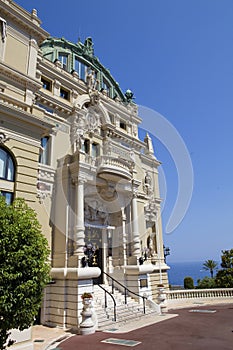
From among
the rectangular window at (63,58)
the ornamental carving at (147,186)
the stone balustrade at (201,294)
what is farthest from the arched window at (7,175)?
the stone balustrade at (201,294)

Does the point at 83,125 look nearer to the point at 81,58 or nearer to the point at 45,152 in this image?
the point at 45,152

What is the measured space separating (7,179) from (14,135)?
2.03 metres

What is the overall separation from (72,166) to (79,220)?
3420 mm

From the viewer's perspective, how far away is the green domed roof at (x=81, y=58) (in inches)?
945

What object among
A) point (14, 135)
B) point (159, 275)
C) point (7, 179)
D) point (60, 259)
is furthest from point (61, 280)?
point (159, 275)

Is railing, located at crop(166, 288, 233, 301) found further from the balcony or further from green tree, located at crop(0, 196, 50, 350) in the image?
green tree, located at crop(0, 196, 50, 350)

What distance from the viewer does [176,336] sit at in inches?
452

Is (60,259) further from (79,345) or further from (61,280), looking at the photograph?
(79,345)

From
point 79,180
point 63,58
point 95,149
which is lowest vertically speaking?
point 79,180

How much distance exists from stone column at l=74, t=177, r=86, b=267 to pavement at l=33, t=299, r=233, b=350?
13.0ft

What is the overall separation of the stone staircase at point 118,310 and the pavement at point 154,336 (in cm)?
41

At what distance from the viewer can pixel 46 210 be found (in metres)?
16.4

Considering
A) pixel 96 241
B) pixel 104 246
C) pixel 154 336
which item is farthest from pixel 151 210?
pixel 154 336

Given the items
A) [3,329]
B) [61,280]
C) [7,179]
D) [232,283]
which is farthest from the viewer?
[232,283]
